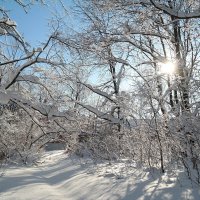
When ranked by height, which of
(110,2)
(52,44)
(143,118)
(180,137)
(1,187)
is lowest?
(1,187)

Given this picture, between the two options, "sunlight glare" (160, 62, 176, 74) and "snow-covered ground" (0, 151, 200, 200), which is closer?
"snow-covered ground" (0, 151, 200, 200)

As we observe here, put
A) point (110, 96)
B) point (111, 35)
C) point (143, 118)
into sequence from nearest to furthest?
point (143, 118) → point (110, 96) → point (111, 35)

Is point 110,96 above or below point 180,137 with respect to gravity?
above

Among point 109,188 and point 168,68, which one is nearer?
point 109,188

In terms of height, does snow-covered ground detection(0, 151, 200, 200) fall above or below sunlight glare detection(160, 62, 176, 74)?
below

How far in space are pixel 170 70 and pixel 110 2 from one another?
310cm

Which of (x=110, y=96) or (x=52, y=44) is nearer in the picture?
(x=52, y=44)

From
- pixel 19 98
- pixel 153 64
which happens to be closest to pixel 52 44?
pixel 19 98

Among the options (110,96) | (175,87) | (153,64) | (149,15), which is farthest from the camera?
(153,64)

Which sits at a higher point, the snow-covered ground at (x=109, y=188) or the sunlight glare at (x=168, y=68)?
the sunlight glare at (x=168, y=68)

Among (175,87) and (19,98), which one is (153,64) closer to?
(175,87)

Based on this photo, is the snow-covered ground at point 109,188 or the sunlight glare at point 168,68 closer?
the snow-covered ground at point 109,188

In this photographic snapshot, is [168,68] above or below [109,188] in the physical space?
above

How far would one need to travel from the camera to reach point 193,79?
9000mm
